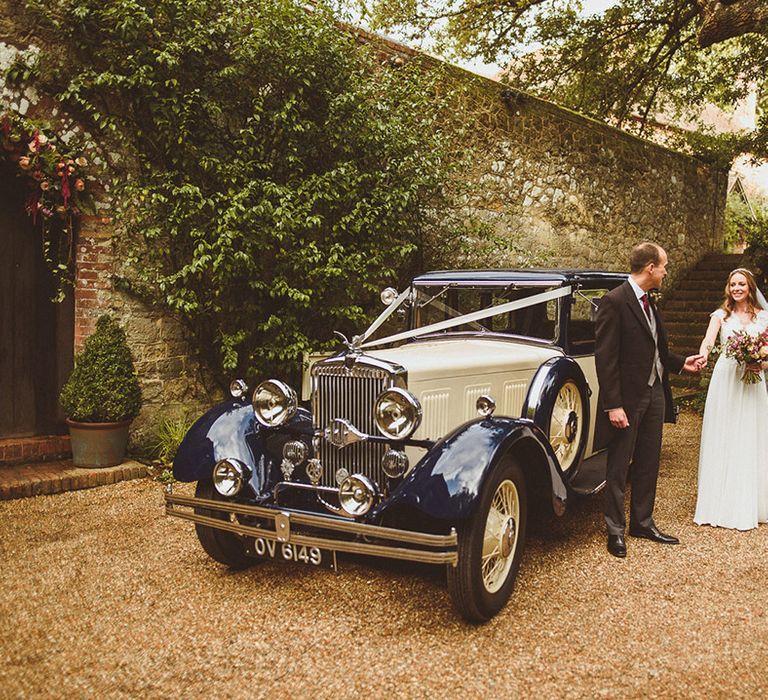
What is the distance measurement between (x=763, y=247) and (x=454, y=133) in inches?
299

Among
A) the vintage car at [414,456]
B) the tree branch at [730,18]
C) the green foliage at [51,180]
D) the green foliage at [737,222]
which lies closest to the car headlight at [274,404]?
the vintage car at [414,456]

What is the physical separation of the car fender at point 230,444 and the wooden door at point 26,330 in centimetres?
275

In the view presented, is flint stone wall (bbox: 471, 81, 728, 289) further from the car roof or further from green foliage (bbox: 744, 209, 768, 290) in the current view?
the car roof

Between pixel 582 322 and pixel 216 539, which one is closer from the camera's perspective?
pixel 216 539

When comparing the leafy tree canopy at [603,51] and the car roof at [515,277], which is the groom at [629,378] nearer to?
the car roof at [515,277]

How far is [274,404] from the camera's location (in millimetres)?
3664

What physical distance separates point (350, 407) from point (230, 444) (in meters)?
0.68

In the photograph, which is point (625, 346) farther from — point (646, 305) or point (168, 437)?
point (168, 437)

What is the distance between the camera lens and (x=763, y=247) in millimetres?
12375

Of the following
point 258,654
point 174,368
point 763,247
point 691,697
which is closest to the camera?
point 691,697

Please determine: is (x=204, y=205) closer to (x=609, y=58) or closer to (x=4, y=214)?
(x=4, y=214)

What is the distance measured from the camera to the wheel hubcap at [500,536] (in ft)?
11.0

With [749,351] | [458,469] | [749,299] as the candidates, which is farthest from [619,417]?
[749,299]

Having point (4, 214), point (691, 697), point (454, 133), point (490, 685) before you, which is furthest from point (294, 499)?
point (454, 133)
